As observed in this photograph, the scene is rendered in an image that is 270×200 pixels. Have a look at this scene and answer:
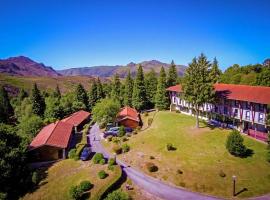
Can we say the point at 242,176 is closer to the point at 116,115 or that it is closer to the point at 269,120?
the point at 269,120

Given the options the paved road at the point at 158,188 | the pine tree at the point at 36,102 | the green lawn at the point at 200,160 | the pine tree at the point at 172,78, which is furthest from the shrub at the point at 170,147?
the pine tree at the point at 36,102

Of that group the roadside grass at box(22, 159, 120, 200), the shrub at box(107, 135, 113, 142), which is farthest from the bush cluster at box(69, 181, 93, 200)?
the shrub at box(107, 135, 113, 142)

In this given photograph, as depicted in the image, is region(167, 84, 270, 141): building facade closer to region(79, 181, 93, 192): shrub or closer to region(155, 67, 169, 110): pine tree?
region(155, 67, 169, 110): pine tree

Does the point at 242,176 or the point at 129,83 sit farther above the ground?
the point at 129,83

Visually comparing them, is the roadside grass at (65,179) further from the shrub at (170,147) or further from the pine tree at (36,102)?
the pine tree at (36,102)

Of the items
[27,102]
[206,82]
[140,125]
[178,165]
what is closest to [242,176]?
[178,165]

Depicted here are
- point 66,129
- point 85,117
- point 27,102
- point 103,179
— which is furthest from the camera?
point 27,102

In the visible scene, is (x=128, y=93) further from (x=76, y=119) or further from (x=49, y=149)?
(x=49, y=149)
